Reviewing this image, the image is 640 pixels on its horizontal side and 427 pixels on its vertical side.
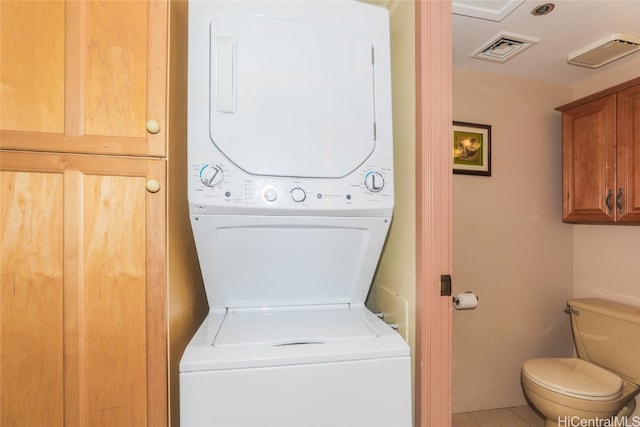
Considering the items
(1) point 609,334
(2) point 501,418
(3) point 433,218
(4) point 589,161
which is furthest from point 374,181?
(2) point 501,418

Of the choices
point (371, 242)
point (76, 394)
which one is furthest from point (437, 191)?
point (76, 394)

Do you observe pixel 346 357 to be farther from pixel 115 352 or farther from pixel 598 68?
pixel 598 68

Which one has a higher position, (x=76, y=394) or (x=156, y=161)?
(x=156, y=161)

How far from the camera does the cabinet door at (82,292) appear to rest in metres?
0.80

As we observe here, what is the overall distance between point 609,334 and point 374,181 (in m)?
2.22

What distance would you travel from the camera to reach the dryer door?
1.01m

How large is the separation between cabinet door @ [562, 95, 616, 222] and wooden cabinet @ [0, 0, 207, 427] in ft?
8.85

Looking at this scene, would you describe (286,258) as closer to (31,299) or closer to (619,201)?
(31,299)

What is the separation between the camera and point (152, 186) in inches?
34.5

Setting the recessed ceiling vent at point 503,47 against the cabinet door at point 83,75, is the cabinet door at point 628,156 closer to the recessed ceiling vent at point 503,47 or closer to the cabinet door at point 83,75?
the recessed ceiling vent at point 503,47

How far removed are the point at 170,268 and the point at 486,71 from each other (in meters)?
2.64

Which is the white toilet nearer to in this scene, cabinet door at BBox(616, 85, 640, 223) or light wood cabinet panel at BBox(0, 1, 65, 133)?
cabinet door at BBox(616, 85, 640, 223)

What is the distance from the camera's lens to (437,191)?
3.34 ft

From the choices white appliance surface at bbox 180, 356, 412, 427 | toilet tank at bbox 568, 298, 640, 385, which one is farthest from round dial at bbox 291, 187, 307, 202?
toilet tank at bbox 568, 298, 640, 385
